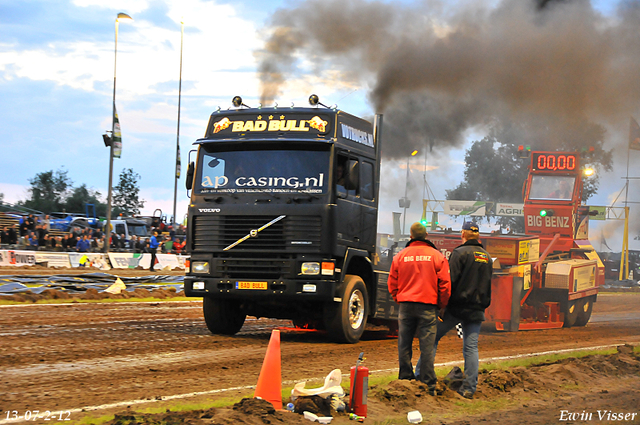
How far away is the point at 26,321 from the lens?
12.9 metres

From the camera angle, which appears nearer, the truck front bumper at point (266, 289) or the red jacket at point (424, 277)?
the red jacket at point (424, 277)

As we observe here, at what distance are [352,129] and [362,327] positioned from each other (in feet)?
11.3

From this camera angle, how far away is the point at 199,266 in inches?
452

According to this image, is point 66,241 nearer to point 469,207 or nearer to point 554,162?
point 554,162

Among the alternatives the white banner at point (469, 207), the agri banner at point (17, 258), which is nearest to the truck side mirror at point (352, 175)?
the agri banner at point (17, 258)

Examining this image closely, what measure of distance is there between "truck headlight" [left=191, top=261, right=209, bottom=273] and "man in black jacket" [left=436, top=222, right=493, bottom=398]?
16.3ft

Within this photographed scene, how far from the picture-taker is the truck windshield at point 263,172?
36.9 ft

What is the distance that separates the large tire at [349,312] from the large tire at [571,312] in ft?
25.9

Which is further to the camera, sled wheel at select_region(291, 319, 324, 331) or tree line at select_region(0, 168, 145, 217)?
tree line at select_region(0, 168, 145, 217)

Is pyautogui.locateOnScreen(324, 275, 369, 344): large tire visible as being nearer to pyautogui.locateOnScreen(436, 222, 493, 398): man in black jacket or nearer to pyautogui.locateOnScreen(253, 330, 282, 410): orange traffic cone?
pyautogui.locateOnScreen(436, 222, 493, 398): man in black jacket

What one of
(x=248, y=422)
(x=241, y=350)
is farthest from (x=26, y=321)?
(x=248, y=422)

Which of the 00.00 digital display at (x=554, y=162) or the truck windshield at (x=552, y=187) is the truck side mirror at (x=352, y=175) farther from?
the 00.00 digital display at (x=554, y=162)

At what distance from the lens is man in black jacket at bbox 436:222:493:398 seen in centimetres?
756

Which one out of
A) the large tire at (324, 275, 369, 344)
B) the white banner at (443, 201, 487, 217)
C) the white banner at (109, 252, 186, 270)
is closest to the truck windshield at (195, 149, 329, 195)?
the large tire at (324, 275, 369, 344)
